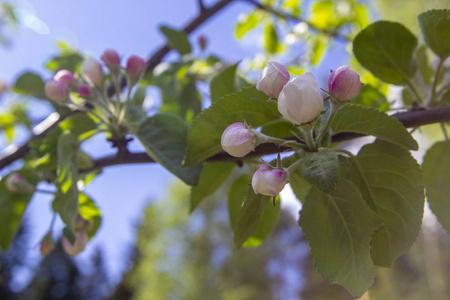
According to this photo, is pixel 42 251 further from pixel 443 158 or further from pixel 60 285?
pixel 60 285

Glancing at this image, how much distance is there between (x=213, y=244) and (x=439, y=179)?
745 cm

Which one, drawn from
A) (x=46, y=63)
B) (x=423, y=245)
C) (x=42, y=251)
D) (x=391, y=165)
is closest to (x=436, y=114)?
(x=391, y=165)

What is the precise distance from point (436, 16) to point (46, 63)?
643mm

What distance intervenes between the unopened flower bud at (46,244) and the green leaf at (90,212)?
5cm

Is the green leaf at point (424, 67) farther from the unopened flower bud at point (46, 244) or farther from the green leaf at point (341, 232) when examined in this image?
the unopened flower bud at point (46, 244)

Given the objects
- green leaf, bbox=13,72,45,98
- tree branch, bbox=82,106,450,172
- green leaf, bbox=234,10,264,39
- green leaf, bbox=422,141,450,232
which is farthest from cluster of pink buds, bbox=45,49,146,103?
green leaf, bbox=234,10,264,39

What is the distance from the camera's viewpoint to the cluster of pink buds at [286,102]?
0.72 feet

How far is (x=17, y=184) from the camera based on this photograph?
481 mm

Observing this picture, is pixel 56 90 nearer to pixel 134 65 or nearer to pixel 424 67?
pixel 134 65

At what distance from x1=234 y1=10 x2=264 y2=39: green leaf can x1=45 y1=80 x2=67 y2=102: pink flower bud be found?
0.56m

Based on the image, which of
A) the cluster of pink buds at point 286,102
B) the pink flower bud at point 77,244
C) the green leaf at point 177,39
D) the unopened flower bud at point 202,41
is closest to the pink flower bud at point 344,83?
the cluster of pink buds at point 286,102

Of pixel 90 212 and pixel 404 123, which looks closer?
pixel 404 123

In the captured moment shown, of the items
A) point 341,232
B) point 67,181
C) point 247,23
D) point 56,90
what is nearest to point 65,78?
point 56,90

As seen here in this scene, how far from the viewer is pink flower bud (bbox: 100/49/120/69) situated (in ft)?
1.36
